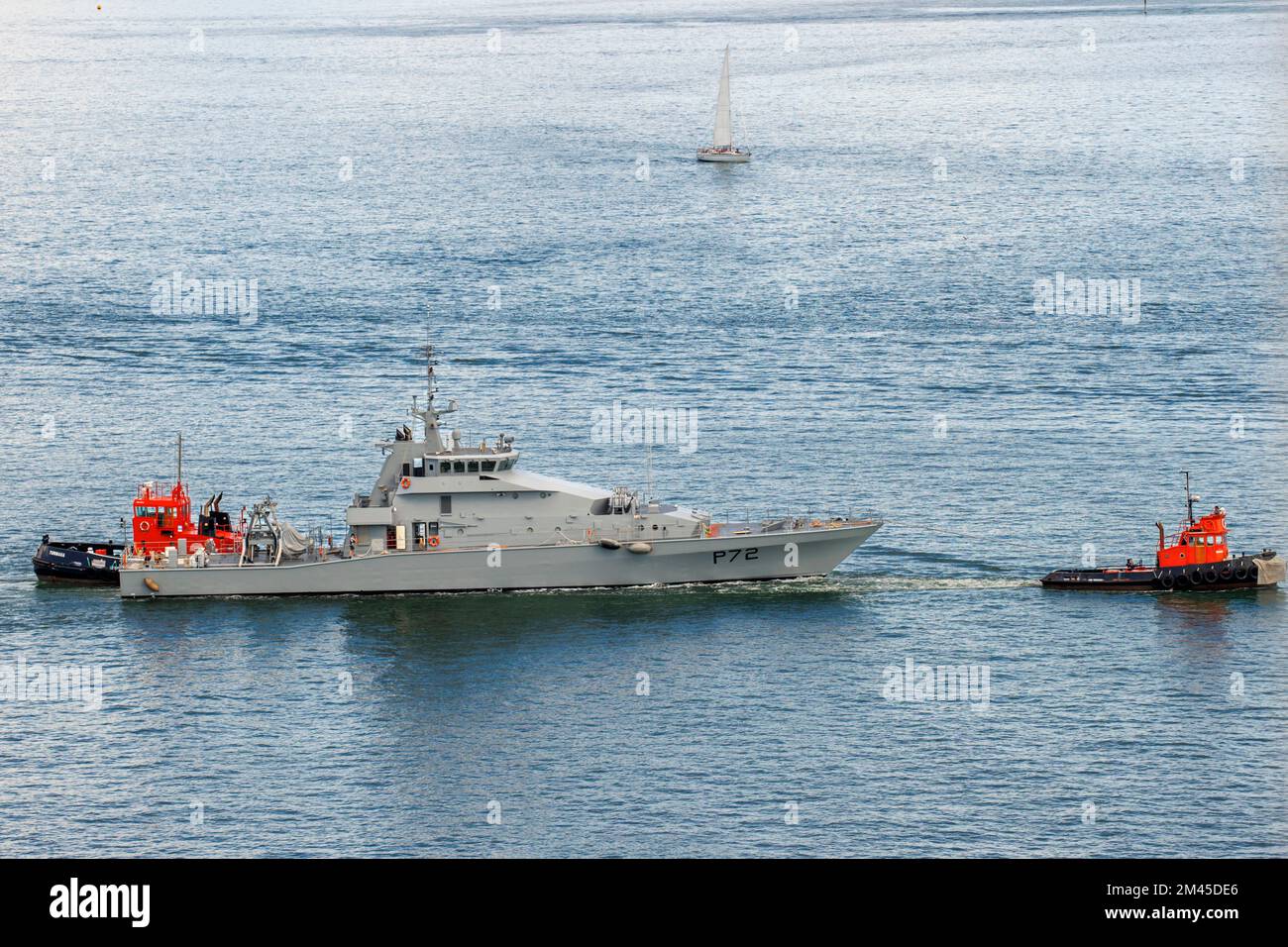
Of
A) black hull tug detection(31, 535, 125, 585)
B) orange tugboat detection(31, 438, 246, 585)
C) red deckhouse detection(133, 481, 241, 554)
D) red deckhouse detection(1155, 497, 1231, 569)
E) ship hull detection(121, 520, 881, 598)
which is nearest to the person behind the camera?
red deckhouse detection(1155, 497, 1231, 569)

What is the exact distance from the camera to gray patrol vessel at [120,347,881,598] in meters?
101

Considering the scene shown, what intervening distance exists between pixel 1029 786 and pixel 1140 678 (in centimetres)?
1363

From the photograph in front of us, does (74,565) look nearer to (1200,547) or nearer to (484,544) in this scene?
(484,544)

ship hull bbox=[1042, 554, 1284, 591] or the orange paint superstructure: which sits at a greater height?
the orange paint superstructure

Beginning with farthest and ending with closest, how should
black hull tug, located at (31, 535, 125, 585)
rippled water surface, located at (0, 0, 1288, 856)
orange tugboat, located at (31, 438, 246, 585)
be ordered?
orange tugboat, located at (31, 438, 246, 585) → black hull tug, located at (31, 535, 125, 585) → rippled water surface, located at (0, 0, 1288, 856)

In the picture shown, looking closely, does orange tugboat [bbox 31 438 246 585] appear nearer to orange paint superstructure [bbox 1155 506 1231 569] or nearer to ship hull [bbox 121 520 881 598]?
ship hull [bbox 121 520 881 598]

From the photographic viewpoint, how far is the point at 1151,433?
128 metres

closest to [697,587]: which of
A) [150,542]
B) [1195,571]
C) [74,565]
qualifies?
[1195,571]

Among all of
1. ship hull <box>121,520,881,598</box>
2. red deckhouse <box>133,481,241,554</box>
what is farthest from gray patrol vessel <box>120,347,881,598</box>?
red deckhouse <box>133,481,241,554</box>

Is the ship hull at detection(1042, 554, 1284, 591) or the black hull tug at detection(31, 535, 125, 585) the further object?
the black hull tug at detection(31, 535, 125, 585)

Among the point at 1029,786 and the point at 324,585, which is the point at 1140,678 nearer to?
the point at 1029,786

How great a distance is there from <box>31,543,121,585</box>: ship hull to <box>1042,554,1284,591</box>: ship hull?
152 ft

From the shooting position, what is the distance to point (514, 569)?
101500 millimetres

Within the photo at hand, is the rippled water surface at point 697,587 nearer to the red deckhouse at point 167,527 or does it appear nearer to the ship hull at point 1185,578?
the ship hull at point 1185,578
